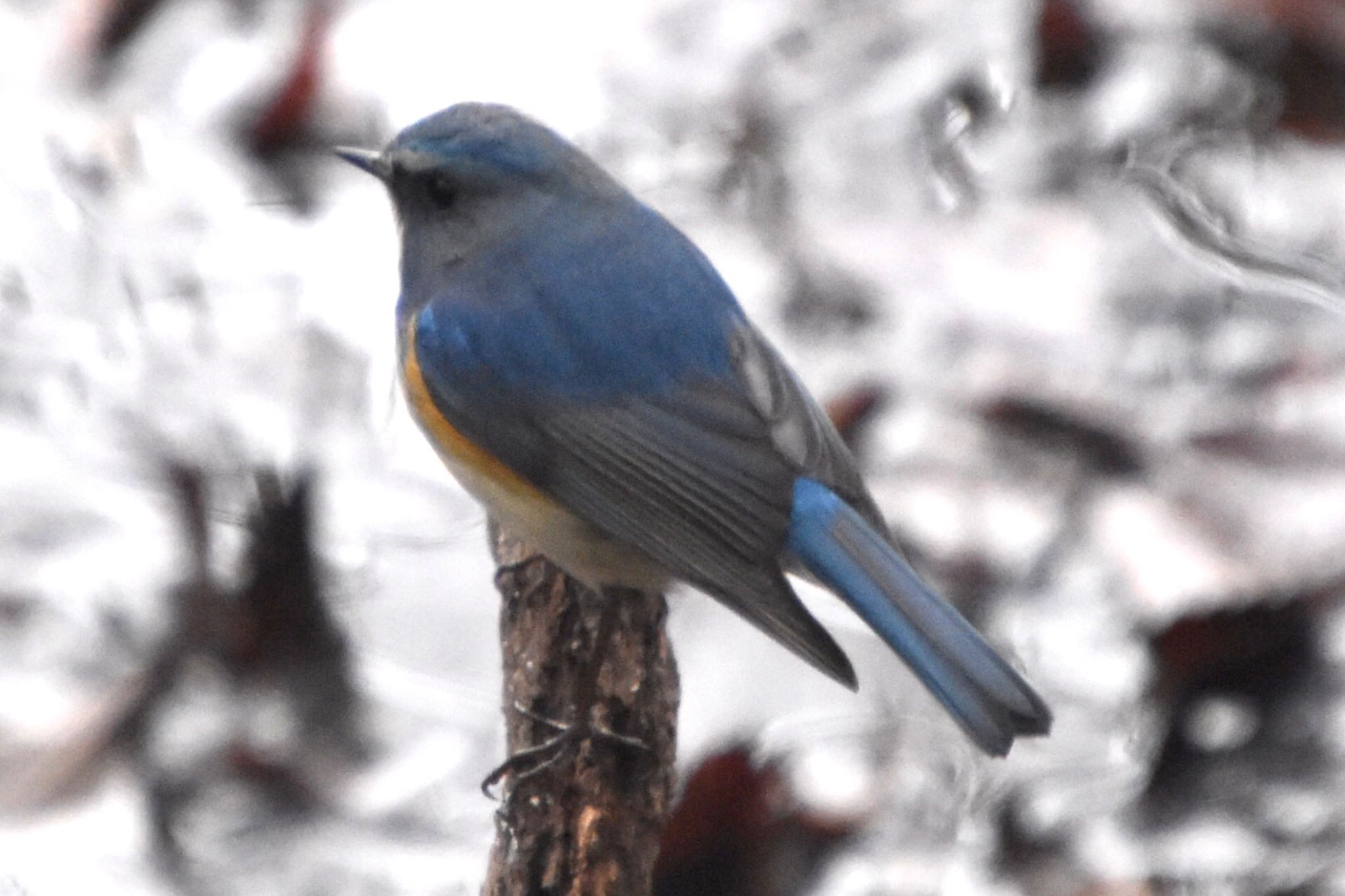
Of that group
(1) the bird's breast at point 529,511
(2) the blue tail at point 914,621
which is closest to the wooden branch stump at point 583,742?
(1) the bird's breast at point 529,511

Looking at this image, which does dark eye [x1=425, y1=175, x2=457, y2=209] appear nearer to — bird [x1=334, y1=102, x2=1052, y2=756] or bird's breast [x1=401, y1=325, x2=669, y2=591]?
bird [x1=334, y1=102, x2=1052, y2=756]

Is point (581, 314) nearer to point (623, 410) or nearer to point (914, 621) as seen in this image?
point (623, 410)

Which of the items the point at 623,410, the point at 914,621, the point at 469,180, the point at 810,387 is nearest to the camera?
the point at 914,621

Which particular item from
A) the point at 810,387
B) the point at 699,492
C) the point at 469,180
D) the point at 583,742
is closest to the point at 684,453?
the point at 699,492

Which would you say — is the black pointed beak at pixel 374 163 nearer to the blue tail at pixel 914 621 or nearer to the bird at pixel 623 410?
the bird at pixel 623 410

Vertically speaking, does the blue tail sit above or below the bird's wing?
below

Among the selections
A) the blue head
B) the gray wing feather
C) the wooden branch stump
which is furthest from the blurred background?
the blue head

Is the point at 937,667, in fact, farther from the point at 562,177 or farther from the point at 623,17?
the point at 623,17
